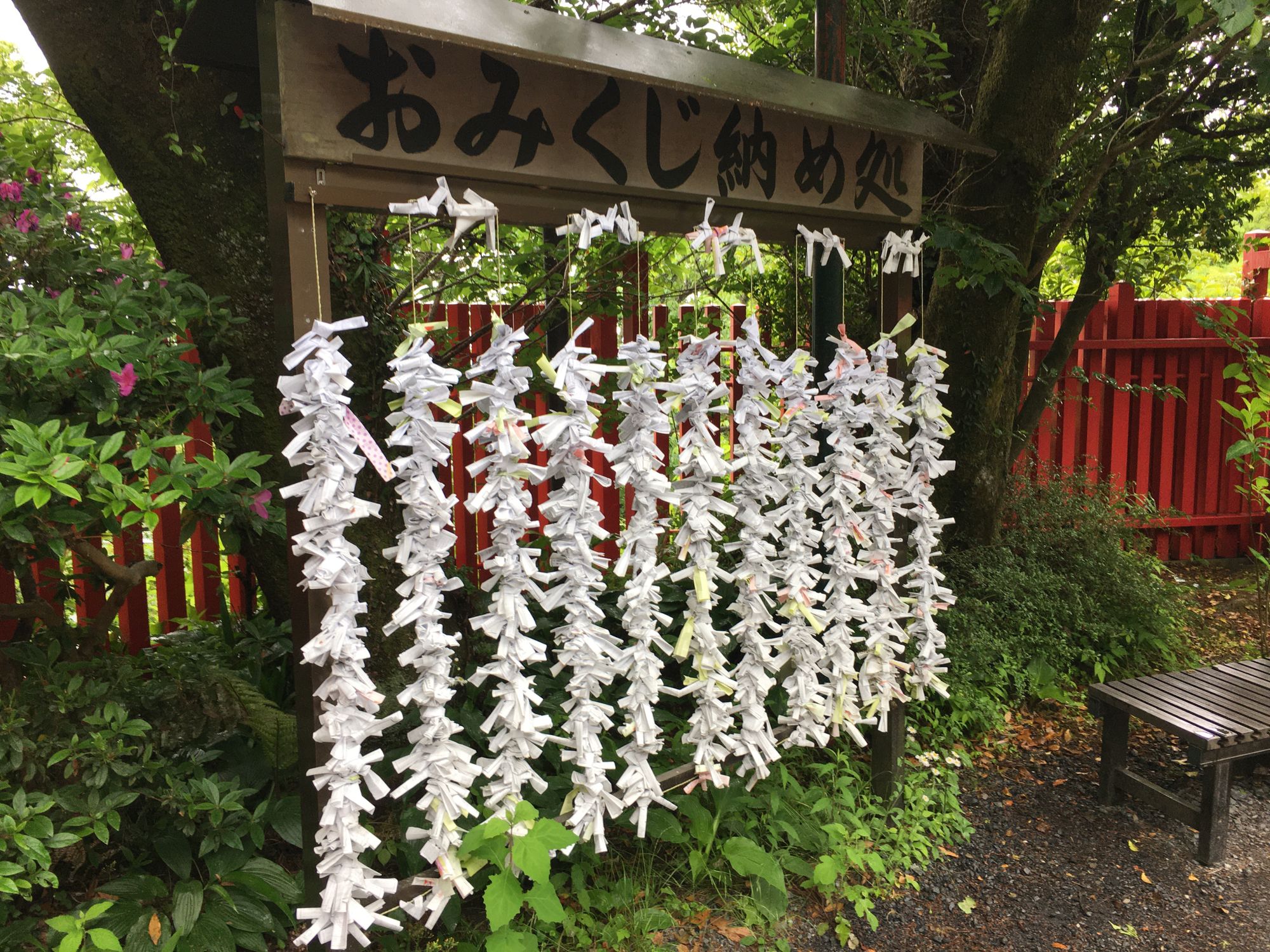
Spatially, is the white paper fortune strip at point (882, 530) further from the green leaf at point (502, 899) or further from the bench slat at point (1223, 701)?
the green leaf at point (502, 899)

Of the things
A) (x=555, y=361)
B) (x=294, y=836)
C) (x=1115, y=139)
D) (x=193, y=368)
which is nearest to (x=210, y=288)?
(x=193, y=368)

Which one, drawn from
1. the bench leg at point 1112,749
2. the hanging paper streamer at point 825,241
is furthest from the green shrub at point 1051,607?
the hanging paper streamer at point 825,241

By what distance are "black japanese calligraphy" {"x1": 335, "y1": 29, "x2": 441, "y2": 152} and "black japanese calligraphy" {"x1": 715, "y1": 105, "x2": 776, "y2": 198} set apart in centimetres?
107

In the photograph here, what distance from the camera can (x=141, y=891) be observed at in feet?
8.32

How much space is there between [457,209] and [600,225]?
48cm

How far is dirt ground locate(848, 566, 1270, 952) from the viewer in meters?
3.24

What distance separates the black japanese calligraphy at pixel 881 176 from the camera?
344cm

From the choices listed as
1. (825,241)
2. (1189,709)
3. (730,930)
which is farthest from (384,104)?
(1189,709)

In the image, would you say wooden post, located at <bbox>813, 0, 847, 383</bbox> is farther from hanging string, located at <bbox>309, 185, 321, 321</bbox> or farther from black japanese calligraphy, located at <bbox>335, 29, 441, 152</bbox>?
hanging string, located at <bbox>309, 185, 321, 321</bbox>

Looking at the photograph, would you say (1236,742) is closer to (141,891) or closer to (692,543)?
(692,543)

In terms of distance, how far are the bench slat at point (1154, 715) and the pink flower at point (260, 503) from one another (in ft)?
12.0

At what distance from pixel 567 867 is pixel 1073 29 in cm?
493

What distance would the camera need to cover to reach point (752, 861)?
10.3 ft

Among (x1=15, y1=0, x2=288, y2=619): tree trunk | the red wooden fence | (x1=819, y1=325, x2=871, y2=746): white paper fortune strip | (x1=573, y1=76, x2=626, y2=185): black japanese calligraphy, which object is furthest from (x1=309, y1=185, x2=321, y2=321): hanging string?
the red wooden fence
